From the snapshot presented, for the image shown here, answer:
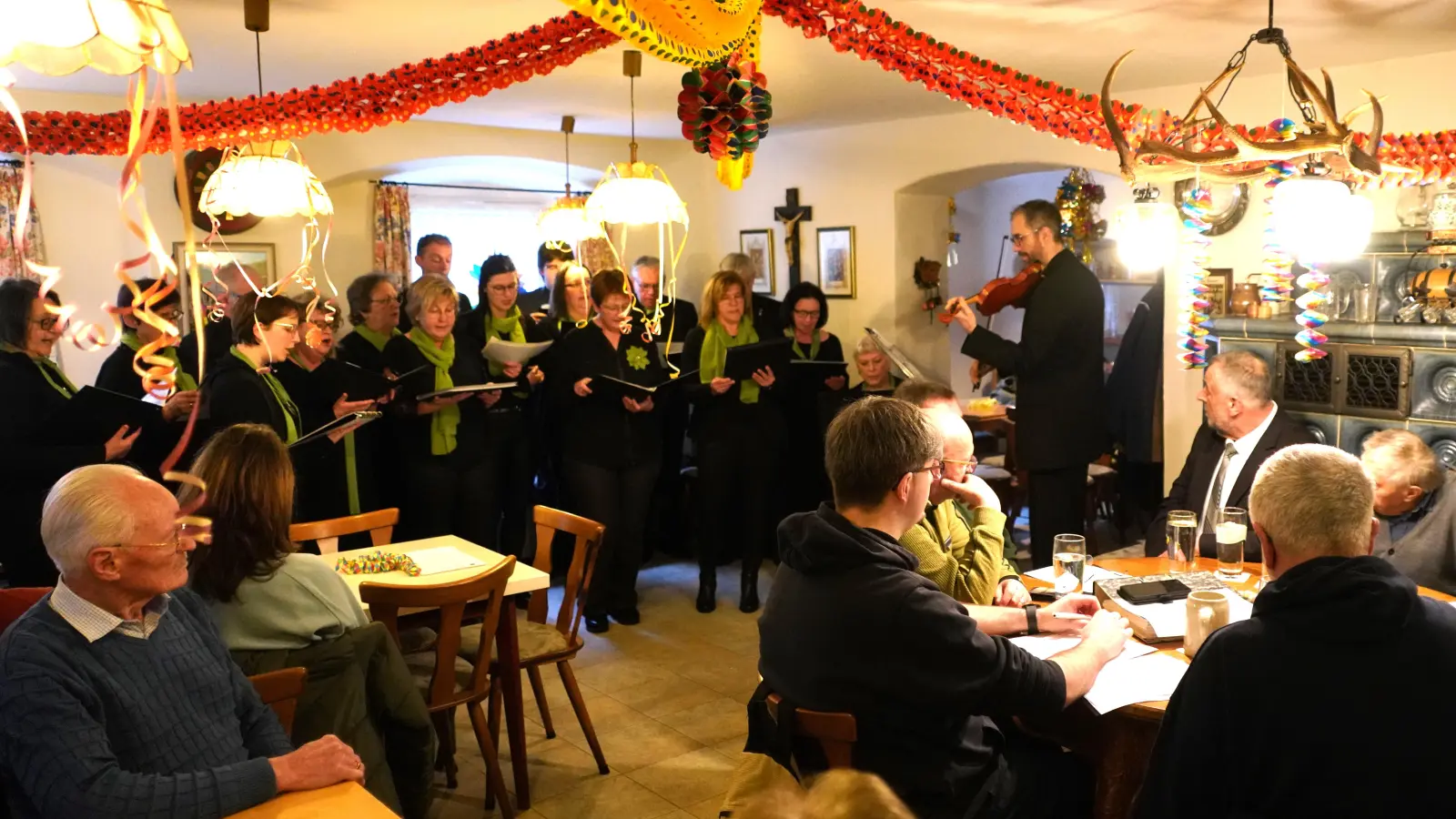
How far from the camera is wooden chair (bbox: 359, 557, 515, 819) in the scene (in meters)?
2.91

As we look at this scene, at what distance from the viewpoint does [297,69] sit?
4.79 m

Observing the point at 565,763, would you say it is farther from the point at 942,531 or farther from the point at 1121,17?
the point at 1121,17

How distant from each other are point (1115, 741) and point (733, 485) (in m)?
3.24

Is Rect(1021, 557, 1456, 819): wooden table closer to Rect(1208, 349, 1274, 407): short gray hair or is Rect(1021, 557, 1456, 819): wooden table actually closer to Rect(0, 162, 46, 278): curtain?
Rect(1208, 349, 1274, 407): short gray hair

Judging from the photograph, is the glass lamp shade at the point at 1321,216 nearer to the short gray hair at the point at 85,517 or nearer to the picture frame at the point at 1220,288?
the picture frame at the point at 1220,288

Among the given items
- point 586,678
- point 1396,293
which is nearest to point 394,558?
point 586,678

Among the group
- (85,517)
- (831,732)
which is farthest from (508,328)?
(831,732)

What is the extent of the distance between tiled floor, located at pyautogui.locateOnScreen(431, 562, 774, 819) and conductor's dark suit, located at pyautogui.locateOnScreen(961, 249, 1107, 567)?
4.84 feet

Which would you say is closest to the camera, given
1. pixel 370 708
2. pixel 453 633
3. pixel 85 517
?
pixel 85 517

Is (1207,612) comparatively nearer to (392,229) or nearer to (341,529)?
(341,529)

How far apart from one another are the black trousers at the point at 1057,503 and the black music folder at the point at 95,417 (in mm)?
3508

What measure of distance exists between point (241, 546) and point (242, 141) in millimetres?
1589

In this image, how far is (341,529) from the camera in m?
3.72

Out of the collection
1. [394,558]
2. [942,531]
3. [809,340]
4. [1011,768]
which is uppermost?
[809,340]
